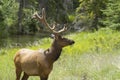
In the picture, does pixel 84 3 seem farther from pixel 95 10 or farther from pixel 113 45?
pixel 113 45

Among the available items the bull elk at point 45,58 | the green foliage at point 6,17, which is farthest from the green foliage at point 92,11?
the bull elk at point 45,58

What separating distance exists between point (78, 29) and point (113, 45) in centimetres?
2330

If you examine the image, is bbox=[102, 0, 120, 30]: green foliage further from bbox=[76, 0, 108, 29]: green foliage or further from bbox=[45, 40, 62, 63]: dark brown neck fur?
bbox=[45, 40, 62, 63]: dark brown neck fur

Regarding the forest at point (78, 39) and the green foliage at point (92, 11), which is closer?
→ the forest at point (78, 39)

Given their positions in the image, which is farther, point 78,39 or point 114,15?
point 114,15

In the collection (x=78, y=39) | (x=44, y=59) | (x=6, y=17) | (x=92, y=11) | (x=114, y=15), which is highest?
(x=44, y=59)

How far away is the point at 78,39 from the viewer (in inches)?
865

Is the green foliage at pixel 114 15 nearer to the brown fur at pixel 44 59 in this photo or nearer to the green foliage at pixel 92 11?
the green foliage at pixel 92 11

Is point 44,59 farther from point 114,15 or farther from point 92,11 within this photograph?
point 92,11

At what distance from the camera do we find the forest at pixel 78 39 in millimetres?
10656

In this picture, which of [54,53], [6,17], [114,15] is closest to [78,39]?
[114,15]

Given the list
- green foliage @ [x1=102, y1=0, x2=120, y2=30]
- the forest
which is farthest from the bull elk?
green foliage @ [x1=102, y1=0, x2=120, y2=30]

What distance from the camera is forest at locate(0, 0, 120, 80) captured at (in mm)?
10656

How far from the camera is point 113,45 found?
48.2 ft
